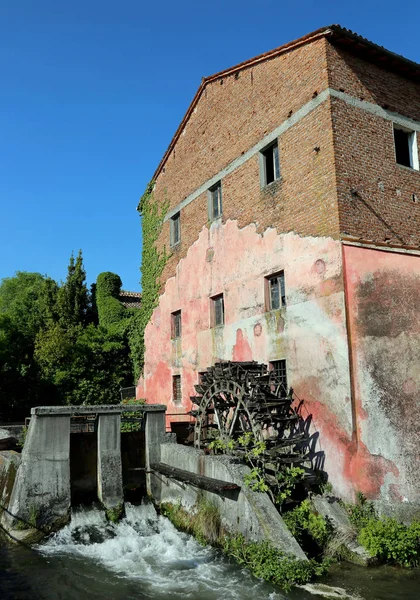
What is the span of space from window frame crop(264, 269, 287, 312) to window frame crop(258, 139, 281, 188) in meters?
2.26

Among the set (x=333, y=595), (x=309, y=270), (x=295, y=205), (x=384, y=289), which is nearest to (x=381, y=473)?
(x=333, y=595)

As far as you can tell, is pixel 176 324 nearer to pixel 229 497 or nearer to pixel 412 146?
pixel 229 497

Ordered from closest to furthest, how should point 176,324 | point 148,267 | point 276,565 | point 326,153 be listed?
point 276,565
point 326,153
point 176,324
point 148,267

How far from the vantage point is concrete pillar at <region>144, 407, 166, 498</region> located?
10781mm

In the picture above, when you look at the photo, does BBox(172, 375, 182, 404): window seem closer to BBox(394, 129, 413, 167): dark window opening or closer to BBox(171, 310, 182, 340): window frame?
BBox(171, 310, 182, 340): window frame

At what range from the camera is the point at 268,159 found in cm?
1215

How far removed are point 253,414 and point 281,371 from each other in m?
1.55

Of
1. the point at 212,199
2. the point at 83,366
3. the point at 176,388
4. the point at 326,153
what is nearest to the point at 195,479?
the point at 176,388

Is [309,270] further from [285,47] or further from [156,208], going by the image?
[156,208]

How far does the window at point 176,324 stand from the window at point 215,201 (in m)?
3.45

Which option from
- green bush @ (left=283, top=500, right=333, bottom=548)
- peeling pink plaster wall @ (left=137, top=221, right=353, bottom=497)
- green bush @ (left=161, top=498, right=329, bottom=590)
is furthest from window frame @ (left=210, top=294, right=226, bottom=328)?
green bush @ (left=283, top=500, right=333, bottom=548)

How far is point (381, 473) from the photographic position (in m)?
8.31

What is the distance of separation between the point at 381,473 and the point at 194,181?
10159 millimetres

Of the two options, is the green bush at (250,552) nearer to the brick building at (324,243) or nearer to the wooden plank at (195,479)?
the wooden plank at (195,479)
